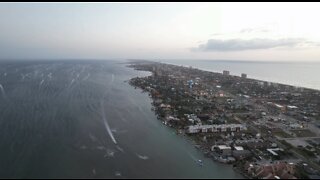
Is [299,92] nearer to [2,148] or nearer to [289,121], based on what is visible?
[289,121]

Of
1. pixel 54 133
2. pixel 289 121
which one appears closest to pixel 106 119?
pixel 54 133

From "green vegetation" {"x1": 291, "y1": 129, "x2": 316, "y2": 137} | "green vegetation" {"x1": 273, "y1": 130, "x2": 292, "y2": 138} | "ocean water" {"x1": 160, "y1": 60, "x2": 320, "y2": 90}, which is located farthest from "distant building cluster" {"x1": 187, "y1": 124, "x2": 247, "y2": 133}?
"ocean water" {"x1": 160, "y1": 60, "x2": 320, "y2": 90}

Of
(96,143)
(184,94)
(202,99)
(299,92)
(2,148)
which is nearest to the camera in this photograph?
(2,148)

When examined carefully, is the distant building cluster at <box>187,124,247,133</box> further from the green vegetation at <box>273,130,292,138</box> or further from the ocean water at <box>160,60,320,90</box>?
the ocean water at <box>160,60,320,90</box>

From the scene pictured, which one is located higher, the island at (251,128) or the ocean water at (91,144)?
→ the ocean water at (91,144)

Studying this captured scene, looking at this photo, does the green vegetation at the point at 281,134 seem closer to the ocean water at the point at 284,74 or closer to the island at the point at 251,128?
the island at the point at 251,128

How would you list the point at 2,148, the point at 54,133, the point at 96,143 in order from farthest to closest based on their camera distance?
the point at 54,133 → the point at 96,143 → the point at 2,148

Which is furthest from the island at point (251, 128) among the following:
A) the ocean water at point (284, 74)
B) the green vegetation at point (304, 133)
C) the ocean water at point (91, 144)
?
the ocean water at point (284, 74)

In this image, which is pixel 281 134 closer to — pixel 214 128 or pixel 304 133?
pixel 304 133

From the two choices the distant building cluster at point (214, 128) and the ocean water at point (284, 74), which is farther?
the ocean water at point (284, 74)
